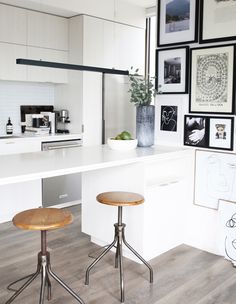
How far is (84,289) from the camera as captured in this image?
2.60 meters

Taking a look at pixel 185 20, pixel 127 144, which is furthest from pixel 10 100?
pixel 185 20

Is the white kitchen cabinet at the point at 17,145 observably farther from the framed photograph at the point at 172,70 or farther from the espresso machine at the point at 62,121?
the framed photograph at the point at 172,70

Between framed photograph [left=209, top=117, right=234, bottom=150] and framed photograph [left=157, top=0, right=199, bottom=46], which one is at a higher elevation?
framed photograph [left=157, top=0, right=199, bottom=46]

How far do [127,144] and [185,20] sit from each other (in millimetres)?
1200

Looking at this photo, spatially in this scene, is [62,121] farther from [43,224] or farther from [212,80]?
[43,224]

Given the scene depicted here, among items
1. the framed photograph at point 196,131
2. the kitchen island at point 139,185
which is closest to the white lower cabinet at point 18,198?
the kitchen island at point 139,185

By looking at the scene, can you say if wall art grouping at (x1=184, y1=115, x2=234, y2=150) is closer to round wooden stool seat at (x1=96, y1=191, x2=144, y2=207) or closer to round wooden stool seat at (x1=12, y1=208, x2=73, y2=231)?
round wooden stool seat at (x1=96, y1=191, x2=144, y2=207)

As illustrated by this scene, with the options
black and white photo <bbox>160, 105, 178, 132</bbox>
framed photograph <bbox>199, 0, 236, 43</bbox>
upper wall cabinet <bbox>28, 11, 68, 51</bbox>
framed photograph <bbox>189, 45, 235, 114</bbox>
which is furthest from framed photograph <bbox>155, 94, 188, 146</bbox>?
upper wall cabinet <bbox>28, 11, 68, 51</bbox>

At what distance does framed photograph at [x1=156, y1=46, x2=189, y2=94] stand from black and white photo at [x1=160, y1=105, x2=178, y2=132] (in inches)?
5.9

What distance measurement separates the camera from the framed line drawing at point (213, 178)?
305 centimetres

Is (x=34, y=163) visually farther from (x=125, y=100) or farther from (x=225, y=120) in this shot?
(x=125, y=100)

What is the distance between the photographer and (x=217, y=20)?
9.78ft

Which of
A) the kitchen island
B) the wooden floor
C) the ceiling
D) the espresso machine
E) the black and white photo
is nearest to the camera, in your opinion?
the wooden floor

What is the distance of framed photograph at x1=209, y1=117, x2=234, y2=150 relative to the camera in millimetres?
3018
